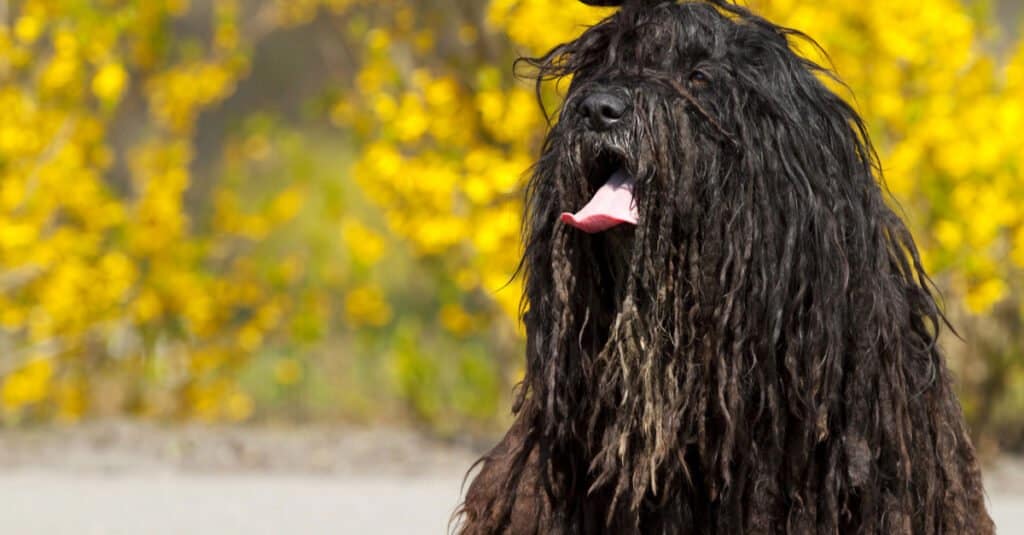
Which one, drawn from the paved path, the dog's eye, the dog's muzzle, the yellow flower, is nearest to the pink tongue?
the dog's muzzle

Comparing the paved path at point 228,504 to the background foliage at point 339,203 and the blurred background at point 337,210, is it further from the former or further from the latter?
the background foliage at point 339,203

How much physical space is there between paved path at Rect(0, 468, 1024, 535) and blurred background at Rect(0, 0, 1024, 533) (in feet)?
1.40

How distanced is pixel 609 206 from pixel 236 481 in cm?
502

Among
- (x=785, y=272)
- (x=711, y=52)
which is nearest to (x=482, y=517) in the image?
(x=785, y=272)

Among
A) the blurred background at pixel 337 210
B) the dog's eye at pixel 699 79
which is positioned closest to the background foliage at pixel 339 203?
the blurred background at pixel 337 210

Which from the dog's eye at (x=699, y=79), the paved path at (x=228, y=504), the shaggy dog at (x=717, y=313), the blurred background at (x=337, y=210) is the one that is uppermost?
the blurred background at (x=337, y=210)

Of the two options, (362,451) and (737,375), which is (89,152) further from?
(737,375)

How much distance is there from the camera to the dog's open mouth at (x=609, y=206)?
309 cm

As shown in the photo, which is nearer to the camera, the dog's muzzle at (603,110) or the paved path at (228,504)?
the dog's muzzle at (603,110)

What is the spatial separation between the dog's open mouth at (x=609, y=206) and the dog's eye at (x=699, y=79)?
0.81 feet

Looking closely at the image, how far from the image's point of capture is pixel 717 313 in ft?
10.3

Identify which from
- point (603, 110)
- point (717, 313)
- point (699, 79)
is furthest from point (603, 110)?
point (717, 313)

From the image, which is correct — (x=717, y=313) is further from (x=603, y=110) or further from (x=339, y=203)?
(x=339, y=203)

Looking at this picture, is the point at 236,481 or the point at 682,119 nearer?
the point at 682,119
